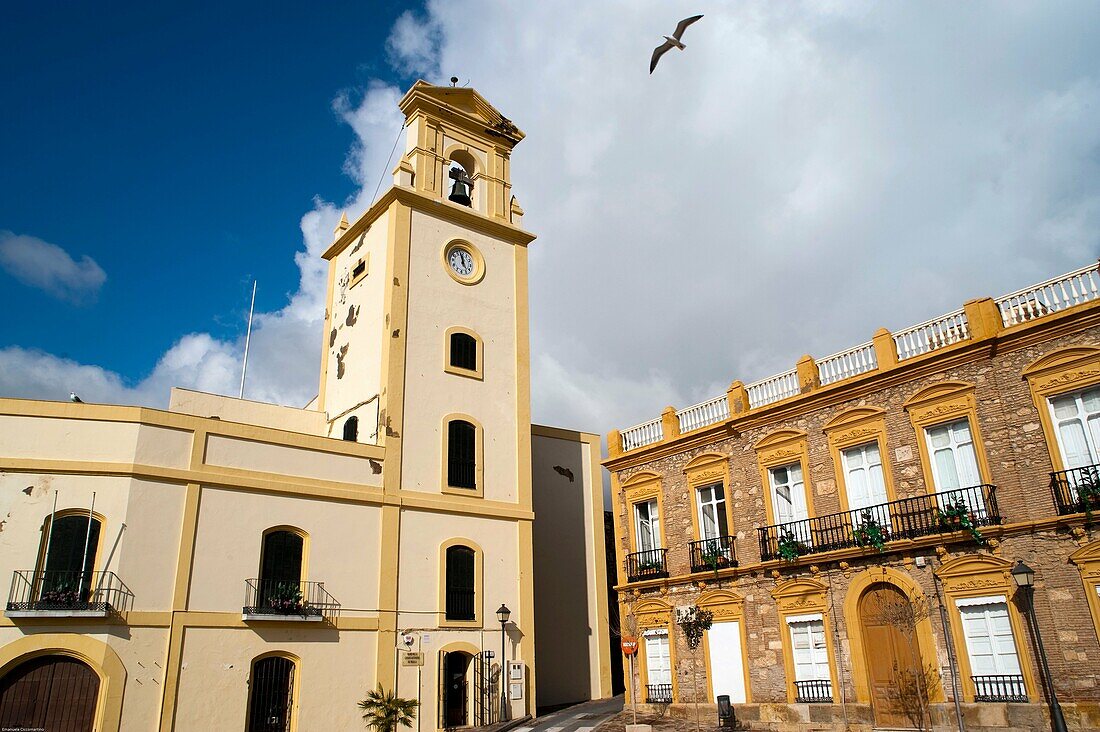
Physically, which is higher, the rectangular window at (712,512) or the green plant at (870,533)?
the rectangular window at (712,512)

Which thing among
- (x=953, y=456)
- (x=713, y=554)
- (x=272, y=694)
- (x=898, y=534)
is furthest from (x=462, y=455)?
(x=953, y=456)

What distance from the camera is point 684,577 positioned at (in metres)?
22.3

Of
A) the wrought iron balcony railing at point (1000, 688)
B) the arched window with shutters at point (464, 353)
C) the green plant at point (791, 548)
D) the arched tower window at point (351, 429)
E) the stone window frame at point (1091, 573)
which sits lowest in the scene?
the wrought iron balcony railing at point (1000, 688)

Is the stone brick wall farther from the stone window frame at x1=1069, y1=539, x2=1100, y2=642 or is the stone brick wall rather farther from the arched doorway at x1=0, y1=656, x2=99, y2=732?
the arched doorway at x1=0, y1=656, x2=99, y2=732

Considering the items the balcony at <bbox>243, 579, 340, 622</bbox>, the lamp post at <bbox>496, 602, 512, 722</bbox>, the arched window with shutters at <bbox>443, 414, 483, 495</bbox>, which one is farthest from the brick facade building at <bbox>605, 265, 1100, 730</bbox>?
the balcony at <bbox>243, 579, 340, 622</bbox>

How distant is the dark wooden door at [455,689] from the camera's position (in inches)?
868

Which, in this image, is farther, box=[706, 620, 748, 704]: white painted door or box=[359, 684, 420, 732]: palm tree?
box=[706, 620, 748, 704]: white painted door

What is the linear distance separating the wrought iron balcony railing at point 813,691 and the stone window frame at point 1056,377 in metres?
7.08

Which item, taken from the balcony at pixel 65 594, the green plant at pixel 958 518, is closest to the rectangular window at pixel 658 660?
the green plant at pixel 958 518

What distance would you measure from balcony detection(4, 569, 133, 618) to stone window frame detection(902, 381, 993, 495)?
18.3m

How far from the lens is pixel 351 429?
25.3 metres

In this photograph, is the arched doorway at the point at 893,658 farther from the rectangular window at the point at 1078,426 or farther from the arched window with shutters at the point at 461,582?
the arched window with shutters at the point at 461,582

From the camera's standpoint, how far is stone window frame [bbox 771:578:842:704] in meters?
18.5

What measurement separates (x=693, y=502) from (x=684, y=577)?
212 centimetres
